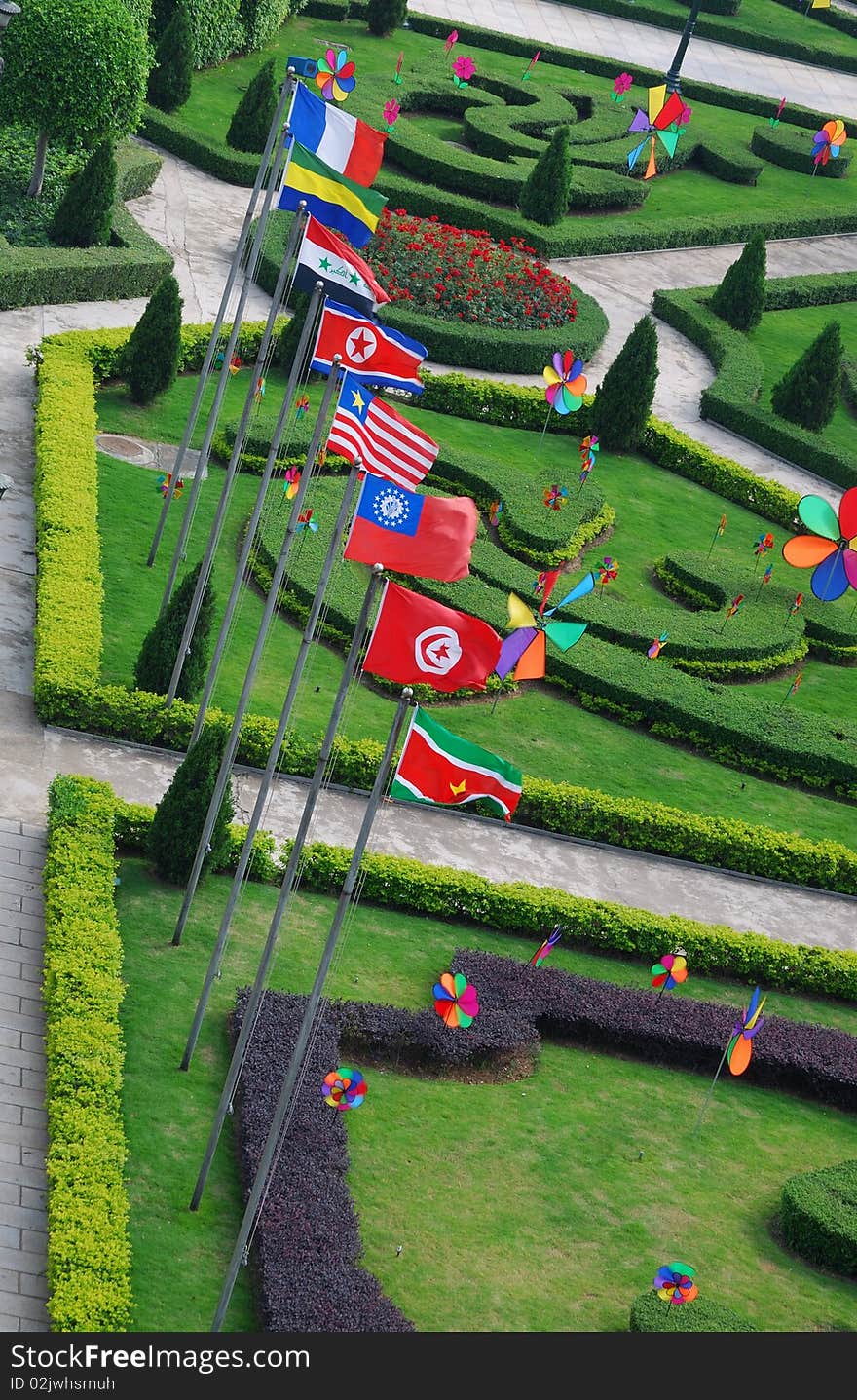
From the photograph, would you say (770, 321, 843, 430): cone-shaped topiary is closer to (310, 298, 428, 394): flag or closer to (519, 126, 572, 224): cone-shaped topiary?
(519, 126, 572, 224): cone-shaped topiary

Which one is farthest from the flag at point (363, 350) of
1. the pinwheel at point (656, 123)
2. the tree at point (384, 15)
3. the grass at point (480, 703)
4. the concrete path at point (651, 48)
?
the concrete path at point (651, 48)

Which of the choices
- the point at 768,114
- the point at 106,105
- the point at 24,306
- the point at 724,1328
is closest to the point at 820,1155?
the point at 724,1328

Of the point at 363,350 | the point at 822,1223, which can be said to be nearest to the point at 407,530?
the point at 363,350

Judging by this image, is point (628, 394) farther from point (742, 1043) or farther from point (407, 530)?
point (407, 530)

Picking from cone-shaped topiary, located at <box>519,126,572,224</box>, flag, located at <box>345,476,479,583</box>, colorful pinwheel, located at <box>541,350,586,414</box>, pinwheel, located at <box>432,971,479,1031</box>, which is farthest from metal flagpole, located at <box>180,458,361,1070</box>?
cone-shaped topiary, located at <box>519,126,572,224</box>

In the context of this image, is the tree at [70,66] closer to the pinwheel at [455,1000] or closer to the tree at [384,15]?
the tree at [384,15]
